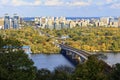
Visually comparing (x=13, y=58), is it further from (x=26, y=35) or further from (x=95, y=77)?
(x=26, y=35)

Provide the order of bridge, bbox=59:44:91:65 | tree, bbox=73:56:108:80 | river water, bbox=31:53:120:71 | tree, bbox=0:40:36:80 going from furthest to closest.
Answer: bridge, bbox=59:44:91:65, river water, bbox=31:53:120:71, tree, bbox=73:56:108:80, tree, bbox=0:40:36:80

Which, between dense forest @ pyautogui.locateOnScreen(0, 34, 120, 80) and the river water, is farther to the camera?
the river water

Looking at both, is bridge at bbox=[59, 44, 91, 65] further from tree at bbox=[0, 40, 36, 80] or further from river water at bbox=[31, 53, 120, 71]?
tree at bbox=[0, 40, 36, 80]

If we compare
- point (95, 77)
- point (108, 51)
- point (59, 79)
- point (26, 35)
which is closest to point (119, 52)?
point (108, 51)

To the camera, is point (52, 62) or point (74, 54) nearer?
point (52, 62)

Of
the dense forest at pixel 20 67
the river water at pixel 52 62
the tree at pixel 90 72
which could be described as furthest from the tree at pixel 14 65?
the river water at pixel 52 62

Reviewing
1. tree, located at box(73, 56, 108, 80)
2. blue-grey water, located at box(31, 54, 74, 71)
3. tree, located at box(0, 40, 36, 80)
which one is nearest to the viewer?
tree, located at box(0, 40, 36, 80)

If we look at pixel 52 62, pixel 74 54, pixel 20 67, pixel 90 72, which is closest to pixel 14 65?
pixel 20 67

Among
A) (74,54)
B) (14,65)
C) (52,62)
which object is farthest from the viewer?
(74,54)

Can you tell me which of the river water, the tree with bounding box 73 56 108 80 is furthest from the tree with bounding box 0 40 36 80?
the river water

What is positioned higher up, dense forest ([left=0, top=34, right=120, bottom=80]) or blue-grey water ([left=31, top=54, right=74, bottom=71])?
dense forest ([left=0, top=34, right=120, bottom=80])

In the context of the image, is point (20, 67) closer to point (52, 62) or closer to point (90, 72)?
point (90, 72)

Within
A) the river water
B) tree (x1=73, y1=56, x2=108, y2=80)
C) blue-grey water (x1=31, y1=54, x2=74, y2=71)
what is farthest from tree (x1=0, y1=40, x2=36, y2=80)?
the river water

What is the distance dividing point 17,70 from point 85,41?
2713 centimetres
